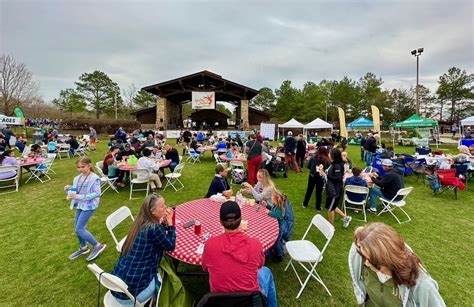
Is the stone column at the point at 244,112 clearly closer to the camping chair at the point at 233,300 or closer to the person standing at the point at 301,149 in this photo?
the person standing at the point at 301,149

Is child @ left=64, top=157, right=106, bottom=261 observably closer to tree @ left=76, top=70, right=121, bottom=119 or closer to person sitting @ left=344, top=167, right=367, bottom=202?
person sitting @ left=344, top=167, right=367, bottom=202

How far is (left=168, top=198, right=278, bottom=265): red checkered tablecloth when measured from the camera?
2113mm

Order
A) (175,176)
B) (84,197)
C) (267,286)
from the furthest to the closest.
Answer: (175,176) → (84,197) → (267,286)

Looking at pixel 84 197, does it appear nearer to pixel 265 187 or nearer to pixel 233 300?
pixel 265 187

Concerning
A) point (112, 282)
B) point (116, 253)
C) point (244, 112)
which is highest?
point (244, 112)

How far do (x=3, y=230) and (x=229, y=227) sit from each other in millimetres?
5357

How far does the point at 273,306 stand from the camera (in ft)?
5.99

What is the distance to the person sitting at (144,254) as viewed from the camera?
184 centimetres

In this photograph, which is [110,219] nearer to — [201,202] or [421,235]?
[201,202]

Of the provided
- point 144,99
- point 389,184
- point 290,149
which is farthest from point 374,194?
point 144,99

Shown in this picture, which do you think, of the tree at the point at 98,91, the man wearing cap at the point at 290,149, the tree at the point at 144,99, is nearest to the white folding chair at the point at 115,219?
the man wearing cap at the point at 290,149

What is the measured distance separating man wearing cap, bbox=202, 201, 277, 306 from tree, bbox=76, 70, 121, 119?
42.0 m

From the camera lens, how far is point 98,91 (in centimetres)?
3606

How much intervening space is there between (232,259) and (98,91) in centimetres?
4317
